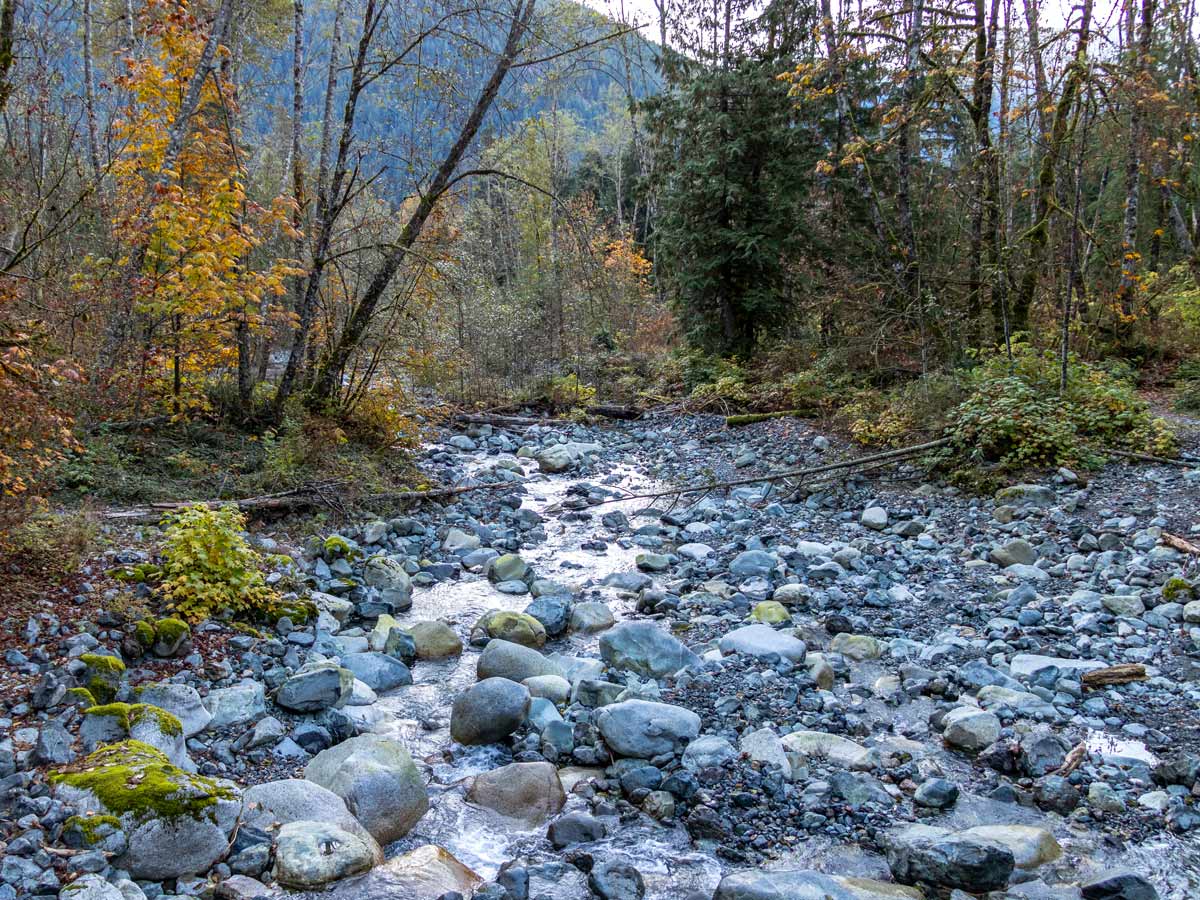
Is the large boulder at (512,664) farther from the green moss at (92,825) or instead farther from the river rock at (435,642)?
the green moss at (92,825)

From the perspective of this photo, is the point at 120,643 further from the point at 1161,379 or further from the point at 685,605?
the point at 1161,379

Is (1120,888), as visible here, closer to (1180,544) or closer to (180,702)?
(1180,544)

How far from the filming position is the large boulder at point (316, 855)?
2.97 m

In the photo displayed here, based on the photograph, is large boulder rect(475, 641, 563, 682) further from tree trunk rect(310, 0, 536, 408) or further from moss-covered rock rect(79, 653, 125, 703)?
tree trunk rect(310, 0, 536, 408)

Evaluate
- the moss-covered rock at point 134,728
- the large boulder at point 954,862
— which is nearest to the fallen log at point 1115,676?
the large boulder at point 954,862

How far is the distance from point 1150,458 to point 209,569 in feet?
27.8

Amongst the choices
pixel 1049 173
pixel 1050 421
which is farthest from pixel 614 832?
pixel 1049 173

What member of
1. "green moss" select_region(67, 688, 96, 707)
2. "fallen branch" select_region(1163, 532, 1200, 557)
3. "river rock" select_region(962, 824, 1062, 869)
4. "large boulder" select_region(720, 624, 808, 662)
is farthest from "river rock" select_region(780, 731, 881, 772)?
"fallen branch" select_region(1163, 532, 1200, 557)

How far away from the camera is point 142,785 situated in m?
2.99

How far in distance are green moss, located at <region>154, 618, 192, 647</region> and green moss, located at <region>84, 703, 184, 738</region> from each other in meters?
0.75

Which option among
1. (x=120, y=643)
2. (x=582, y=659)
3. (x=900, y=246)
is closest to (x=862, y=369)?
(x=900, y=246)

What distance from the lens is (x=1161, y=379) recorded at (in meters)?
11.3

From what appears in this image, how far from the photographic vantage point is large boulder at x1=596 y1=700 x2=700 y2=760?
3914mm

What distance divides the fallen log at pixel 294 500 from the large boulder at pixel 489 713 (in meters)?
2.34
